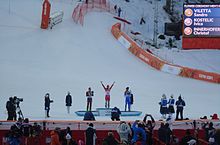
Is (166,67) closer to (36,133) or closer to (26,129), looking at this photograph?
(26,129)

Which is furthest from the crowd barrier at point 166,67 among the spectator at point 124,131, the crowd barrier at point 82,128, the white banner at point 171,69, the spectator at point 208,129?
the spectator at point 124,131

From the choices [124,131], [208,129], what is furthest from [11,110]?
[208,129]

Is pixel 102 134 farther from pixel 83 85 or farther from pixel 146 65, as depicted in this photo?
pixel 146 65

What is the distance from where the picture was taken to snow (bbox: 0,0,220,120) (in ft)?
80.6

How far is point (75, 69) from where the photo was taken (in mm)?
30250

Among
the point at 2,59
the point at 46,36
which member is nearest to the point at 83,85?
the point at 2,59

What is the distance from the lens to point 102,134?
15758 mm

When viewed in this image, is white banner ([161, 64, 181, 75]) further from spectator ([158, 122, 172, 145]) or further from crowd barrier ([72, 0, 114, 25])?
spectator ([158, 122, 172, 145])

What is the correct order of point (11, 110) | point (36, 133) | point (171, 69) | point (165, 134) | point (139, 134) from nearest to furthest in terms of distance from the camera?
point (139, 134)
point (165, 134)
point (36, 133)
point (11, 110)
point (171, 69)

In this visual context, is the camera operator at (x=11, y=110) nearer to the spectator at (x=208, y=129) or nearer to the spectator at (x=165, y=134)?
the spectator at (x=165, y=134)

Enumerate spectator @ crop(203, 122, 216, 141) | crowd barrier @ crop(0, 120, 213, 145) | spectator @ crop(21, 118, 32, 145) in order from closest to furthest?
spectator @ crop(203, 122, 216, 141) → spectator @ crop(21, 118, 32, 145) → crowd barrier @ crop(0, 120, 213, 145)

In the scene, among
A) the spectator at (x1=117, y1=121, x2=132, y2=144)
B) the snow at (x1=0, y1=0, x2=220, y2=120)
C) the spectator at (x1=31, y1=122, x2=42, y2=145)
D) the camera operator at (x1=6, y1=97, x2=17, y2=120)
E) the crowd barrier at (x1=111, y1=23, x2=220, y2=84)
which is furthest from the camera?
the crowd barrier at (x1=111, y1=23, x2=220, y2=84)

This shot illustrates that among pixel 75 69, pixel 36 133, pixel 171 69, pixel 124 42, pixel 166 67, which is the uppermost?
pixel 124 42

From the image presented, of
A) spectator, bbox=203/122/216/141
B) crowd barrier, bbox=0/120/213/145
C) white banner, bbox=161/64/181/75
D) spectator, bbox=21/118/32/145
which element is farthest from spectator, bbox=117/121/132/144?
white banner, bbox=161/64/181/75
